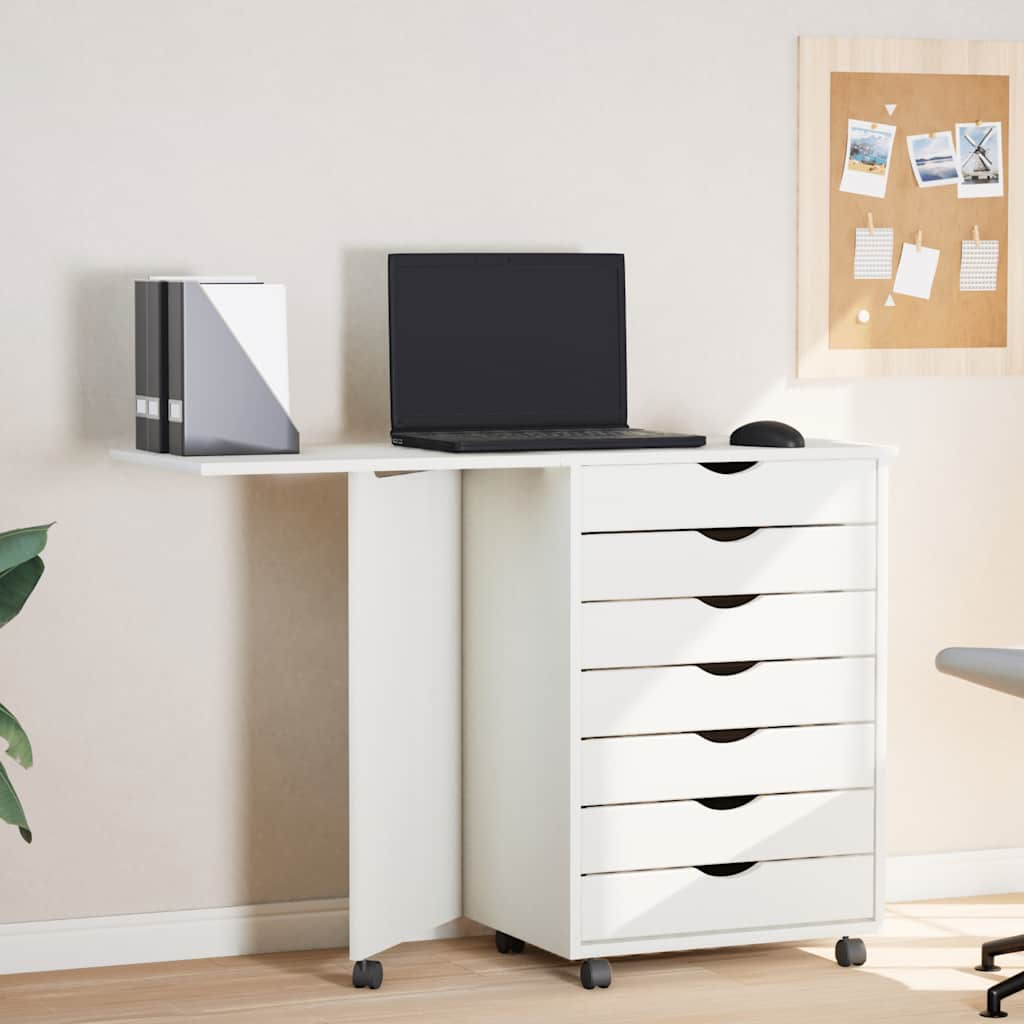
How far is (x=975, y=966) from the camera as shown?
2900mm

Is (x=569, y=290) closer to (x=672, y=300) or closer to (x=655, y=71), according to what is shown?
(x=672, y=300)

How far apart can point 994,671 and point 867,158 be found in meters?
1.11

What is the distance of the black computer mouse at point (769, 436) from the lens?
9.18 feet

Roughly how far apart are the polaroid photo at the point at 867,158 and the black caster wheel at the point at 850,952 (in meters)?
1.38

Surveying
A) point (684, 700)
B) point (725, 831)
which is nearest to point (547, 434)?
point (684, 700)

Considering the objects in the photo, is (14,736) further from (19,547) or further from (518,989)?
(518,989)

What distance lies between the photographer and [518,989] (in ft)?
9.08

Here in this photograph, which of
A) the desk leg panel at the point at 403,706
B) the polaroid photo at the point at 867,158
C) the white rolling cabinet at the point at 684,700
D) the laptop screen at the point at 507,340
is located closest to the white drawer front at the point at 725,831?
the white rolling cabinet at the point at 684,700

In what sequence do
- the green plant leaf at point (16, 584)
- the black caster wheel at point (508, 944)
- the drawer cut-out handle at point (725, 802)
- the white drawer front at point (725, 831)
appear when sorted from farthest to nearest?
the black caster wheel at point (508, 944) < the drawer cut-out handle at point (725, 802) < the white drawer front at point (725, 831) < the green plant leaf at point (16, 584)

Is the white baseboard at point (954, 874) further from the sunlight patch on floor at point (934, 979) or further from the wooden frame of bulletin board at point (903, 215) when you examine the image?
the wooden frame of bulletin board at point (903, 215)

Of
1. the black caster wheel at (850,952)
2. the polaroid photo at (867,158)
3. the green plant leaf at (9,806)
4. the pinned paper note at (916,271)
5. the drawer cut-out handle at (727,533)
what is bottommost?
the black caster wheel at (850,952)

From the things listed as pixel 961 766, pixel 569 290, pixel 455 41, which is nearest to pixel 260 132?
pixel 455 41

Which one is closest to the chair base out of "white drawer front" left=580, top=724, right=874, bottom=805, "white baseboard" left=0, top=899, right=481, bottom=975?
Result: "white drawer front" left=580, top=724, right=874, bottom=805

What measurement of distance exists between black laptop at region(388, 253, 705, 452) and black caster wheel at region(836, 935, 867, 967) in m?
0.93
